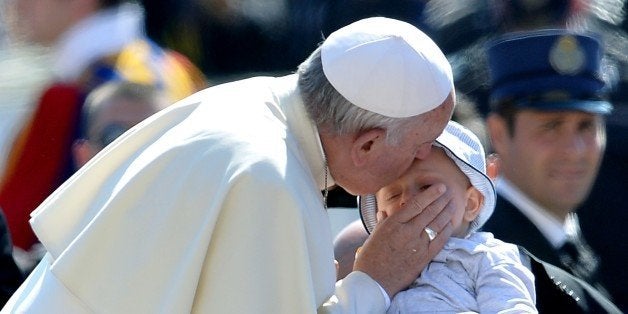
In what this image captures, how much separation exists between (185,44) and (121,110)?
0.85m

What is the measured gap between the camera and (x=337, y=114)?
3076 millimetres

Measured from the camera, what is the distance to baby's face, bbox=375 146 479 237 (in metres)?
3.35

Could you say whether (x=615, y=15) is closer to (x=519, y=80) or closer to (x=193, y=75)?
(x=519, y=80)

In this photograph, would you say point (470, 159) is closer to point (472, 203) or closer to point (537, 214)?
point (472, 203)

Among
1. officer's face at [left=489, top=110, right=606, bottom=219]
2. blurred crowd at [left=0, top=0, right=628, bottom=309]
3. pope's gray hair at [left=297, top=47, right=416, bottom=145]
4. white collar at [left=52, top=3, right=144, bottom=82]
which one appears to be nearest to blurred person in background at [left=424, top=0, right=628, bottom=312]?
blurred crowd at [left=0, top=0, right=628, bottom=309]

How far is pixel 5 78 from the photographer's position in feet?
15.9

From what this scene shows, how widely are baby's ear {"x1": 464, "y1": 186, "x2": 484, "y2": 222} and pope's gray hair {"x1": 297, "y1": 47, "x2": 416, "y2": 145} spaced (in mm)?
372

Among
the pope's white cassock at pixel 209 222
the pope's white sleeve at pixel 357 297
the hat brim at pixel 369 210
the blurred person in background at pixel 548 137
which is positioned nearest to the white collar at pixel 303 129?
the pope's white cassock at pixel 209 222

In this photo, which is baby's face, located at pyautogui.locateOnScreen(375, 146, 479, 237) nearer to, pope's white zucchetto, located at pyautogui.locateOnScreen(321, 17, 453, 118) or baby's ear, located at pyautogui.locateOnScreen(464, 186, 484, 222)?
baby's ear, located at pyautogui.locateOnScreen(464, 186, 484, 222)

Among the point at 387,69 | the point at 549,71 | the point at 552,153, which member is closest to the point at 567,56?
the point at 549,71

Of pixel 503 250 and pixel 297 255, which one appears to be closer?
pixel 297 255

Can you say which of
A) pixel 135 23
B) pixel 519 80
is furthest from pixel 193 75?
pixel 519 80

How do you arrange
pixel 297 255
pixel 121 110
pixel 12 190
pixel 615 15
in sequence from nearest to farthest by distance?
pixel 297 255 → pixel 121 110 → pixel 12 190 → pixel 615 15

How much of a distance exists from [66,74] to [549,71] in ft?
4.99
